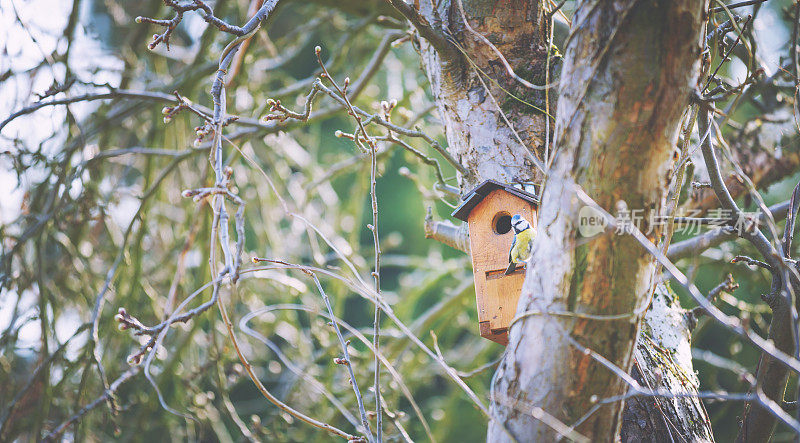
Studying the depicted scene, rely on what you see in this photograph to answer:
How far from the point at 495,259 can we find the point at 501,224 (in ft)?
0.36

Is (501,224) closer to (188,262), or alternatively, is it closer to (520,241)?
(520,241)

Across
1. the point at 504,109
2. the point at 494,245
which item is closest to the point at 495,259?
the point at 494,245

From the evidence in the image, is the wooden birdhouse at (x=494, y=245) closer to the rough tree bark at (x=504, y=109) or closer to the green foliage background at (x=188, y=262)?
the rough tree bark at (x=504, y=109)

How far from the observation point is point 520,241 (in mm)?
1344

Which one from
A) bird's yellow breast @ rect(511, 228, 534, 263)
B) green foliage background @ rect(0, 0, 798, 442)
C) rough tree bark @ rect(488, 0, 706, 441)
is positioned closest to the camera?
rough tree bark @ rect(488, 0, 706, 441)

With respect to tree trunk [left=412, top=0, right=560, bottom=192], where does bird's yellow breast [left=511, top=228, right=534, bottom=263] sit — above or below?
Result: below

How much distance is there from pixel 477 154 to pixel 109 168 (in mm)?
3401

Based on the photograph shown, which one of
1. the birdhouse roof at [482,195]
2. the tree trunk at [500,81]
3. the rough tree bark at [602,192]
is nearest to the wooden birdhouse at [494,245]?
the birdhouse roof at [482,195]

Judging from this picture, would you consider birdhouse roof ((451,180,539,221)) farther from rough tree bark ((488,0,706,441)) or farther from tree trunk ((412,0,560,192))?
rough tree bark ((488,0,706,441))

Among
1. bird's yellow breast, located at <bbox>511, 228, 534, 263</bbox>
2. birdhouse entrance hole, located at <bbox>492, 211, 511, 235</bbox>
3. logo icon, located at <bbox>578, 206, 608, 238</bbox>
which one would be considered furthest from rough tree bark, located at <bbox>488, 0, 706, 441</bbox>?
birdhouse entrance hole, located at <bbox>492, 211, 511, 235</bbox>

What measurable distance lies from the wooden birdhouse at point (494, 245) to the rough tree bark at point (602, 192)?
35 centimetres

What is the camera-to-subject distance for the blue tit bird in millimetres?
1331

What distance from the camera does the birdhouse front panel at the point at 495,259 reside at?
55.9 inches

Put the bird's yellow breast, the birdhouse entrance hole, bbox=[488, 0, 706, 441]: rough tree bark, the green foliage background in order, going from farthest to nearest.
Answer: the green foliage background < the birdhouse entrance hole < the bird's yellow breast < bbox=[488, 0, 706, 441]: rough tree bark
